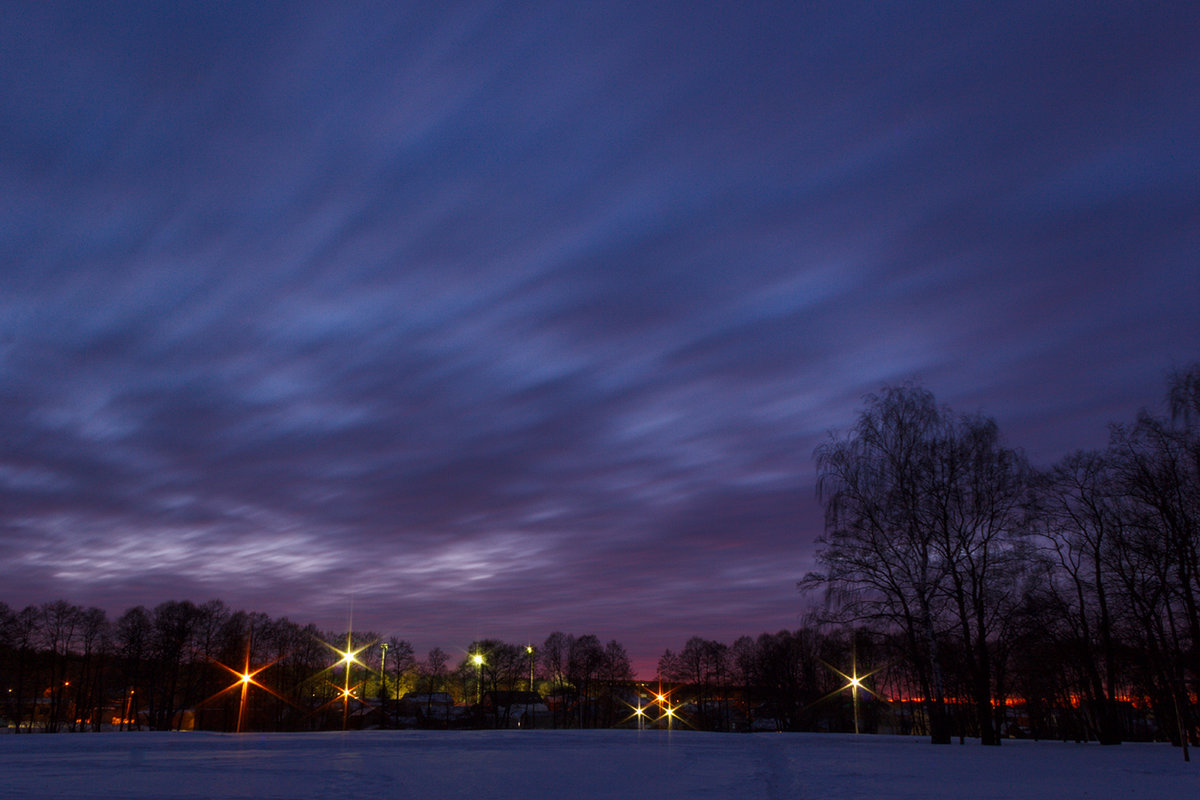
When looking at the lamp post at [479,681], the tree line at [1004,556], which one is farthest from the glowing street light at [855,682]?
the lamp post at [479,681]

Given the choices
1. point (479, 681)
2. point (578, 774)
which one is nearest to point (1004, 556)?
point (578, 774)

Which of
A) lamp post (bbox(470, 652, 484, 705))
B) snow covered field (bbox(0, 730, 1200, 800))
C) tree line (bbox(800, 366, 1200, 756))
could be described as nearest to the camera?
snow covered field (bbox(0, 730, 1200, 800))

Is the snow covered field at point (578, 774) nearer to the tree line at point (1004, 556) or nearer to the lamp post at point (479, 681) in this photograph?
the tree line at point (1004, 556)

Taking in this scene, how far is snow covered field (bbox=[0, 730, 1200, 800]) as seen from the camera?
1623 centimetres

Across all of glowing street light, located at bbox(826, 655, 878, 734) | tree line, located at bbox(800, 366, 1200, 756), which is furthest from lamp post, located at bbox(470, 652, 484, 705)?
tree line, located at bbox(800, 366, 1200, 756)

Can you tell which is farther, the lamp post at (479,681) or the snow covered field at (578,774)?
the lamp post at (479,681)

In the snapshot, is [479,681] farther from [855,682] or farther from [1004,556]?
[1004,556]

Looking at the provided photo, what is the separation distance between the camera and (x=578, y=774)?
21.2 m

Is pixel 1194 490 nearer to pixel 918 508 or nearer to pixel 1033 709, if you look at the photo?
pixel 918 508

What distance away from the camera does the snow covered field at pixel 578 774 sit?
53.3 ft

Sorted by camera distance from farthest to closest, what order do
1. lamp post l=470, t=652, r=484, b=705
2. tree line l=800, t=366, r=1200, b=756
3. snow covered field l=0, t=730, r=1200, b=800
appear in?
1. lamp post l=470, t=652, r=484, b=705
2. tree line l=800, t=366, r=1200, b=756
3. snow covered field l=0, t=730, r=1200, b=800

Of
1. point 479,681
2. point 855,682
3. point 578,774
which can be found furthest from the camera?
point 479,681

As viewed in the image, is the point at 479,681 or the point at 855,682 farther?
the point at 479,681

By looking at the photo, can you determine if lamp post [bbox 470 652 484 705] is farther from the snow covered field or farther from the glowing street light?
the snow covered field
